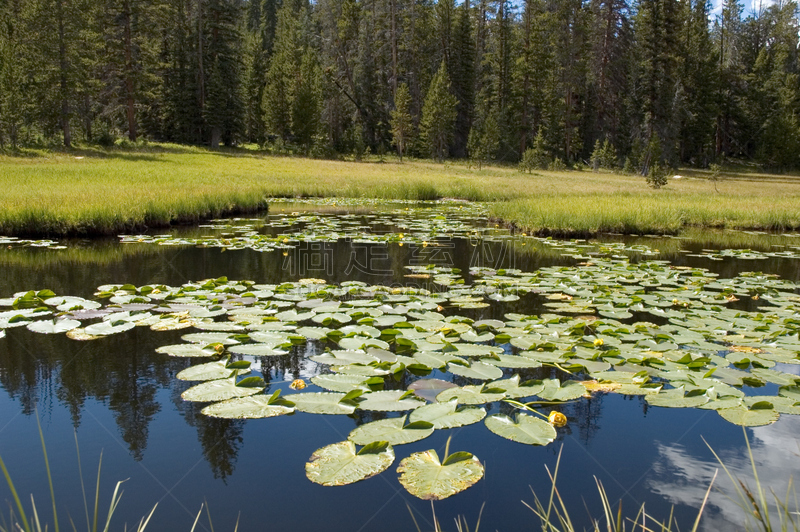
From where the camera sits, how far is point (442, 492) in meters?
2.24

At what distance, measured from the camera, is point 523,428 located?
2.83 metres

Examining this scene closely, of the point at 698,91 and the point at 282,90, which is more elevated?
the point at 698,91

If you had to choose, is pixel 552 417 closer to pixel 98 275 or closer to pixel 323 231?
pixel 98 275

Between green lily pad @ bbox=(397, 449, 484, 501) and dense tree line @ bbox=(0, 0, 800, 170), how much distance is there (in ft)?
108

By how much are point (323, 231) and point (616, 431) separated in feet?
28.2

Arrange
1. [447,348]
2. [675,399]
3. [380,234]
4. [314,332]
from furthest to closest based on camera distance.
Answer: [380,234] → [314,332] → [447,348] → [675,399]

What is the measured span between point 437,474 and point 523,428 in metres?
0.66

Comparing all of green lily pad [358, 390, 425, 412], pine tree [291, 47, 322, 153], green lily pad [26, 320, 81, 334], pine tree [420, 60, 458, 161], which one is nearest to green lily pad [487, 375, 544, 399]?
green lily pad [358, 390, 425, 412]

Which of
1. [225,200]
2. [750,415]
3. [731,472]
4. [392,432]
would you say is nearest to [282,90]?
[225,200]

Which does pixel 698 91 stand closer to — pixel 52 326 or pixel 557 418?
pixel 557 418

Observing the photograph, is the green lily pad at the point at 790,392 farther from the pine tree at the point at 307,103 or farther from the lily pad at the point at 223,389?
the pine tree at the point at 307,103

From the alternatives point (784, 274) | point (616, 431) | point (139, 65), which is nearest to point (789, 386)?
point (616, 431)

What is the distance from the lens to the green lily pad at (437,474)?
2254 millimetres

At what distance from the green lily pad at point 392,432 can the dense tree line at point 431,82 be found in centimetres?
3248
